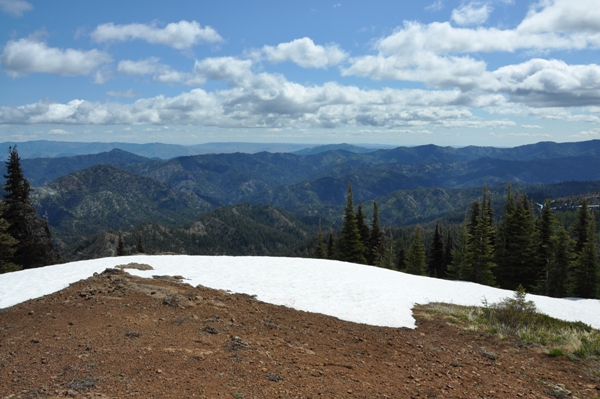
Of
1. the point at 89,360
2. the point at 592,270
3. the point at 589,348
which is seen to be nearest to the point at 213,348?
the point at 89,360

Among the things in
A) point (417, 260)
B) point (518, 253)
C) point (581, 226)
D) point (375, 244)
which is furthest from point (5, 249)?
point (581, 226)

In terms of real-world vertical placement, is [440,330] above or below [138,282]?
below

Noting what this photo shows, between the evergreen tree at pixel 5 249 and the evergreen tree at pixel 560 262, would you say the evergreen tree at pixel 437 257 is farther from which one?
the evergreen tree at pixel 5 249

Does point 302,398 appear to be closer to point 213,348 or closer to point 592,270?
point 213,348

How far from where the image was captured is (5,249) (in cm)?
3231

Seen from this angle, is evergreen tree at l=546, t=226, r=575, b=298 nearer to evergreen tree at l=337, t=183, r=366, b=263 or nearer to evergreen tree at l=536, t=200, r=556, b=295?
evergreen tree at l=536, t=200, r=556, b=295

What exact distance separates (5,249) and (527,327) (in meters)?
40.5

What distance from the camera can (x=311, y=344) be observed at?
10406mm

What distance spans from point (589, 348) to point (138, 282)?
1671cm

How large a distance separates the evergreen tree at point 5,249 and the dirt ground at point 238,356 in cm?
2475

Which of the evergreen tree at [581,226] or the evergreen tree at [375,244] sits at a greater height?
the evergreen tree at [581,226]

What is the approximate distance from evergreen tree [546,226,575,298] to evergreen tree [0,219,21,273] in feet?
184

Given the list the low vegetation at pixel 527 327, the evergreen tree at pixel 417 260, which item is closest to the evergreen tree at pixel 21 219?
the low vegetation at pixel 527 327

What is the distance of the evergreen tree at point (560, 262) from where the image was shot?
40.6 meters
